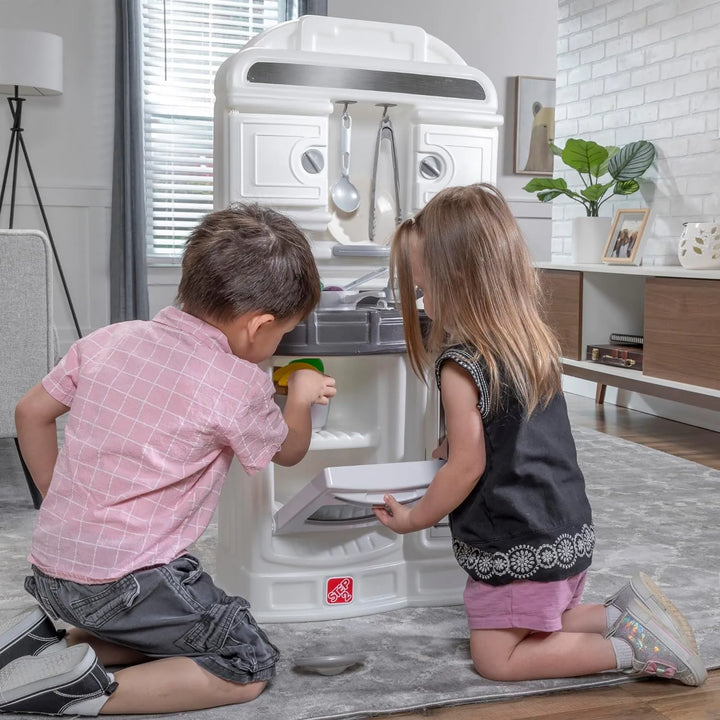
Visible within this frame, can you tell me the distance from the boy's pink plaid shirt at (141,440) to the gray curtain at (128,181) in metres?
3.49

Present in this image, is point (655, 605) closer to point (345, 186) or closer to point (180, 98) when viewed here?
point (345, 186)

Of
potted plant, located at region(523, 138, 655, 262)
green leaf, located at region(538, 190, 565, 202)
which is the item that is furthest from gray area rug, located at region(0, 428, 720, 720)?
green leaf, located at region(538, 190, 565, 202)

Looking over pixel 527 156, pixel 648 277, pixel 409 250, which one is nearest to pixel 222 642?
pixel 409 250

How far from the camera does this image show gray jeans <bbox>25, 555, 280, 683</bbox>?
4.00 ft

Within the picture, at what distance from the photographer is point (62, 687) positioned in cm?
120

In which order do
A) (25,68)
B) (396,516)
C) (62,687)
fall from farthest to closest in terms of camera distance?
1. (25,68)
2. (396,516)
3. (62,687)

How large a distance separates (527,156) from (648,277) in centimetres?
214

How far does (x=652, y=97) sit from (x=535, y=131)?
1593mm

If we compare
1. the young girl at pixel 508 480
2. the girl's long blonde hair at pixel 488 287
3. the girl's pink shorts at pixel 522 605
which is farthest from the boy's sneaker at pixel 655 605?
the girl's long blonde hair at pixel 488 287

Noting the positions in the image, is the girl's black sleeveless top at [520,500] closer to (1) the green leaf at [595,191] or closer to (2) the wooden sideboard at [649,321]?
(2) the wooden sideboard at [649,321]

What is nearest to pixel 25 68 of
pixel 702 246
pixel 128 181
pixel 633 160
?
pixel 128 181

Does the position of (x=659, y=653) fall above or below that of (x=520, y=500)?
below

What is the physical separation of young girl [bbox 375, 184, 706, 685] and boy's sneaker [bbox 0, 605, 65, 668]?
0.52 metres

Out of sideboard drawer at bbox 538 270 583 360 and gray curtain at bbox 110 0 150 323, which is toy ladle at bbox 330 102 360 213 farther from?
gray curtain at bbox 110 0 150 323
